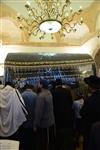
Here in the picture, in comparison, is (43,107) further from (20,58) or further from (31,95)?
(20,58)

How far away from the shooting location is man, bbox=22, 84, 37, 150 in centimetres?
557

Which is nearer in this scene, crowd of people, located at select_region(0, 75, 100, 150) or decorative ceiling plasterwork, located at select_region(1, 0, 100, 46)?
crowd of people, located at select_region(0, 75, 100, 150)

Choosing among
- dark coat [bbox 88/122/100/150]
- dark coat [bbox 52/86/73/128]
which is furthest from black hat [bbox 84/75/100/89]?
dark coat [bbox 88/122/100/150]

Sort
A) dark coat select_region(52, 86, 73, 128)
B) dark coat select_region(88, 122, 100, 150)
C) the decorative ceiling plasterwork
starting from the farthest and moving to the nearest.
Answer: the decorative ceiling plasterwork
dark coat select_region(52, 86, 73, 128)
dark coat select_region(88, 122, 100, 150)

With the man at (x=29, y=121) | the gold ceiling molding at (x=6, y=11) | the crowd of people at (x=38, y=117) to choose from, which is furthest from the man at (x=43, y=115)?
the gold ceiling molding at (x=6, y=11)

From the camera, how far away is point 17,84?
8.23 m

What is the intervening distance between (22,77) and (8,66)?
51 cm

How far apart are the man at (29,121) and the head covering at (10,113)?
0.81 feet

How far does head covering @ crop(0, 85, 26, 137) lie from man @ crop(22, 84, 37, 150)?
248 millimetres

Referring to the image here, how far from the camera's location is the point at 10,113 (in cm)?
532

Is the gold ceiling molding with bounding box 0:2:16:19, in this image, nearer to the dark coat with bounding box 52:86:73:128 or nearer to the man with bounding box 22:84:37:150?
the man with bounding box 22:84:37:150

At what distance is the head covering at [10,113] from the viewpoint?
17.4 feet

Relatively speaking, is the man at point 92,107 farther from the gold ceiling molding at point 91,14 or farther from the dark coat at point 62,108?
the gold ceiling molding at point 91,14

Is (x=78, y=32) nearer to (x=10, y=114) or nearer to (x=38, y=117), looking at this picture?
(x=38, y=117)
